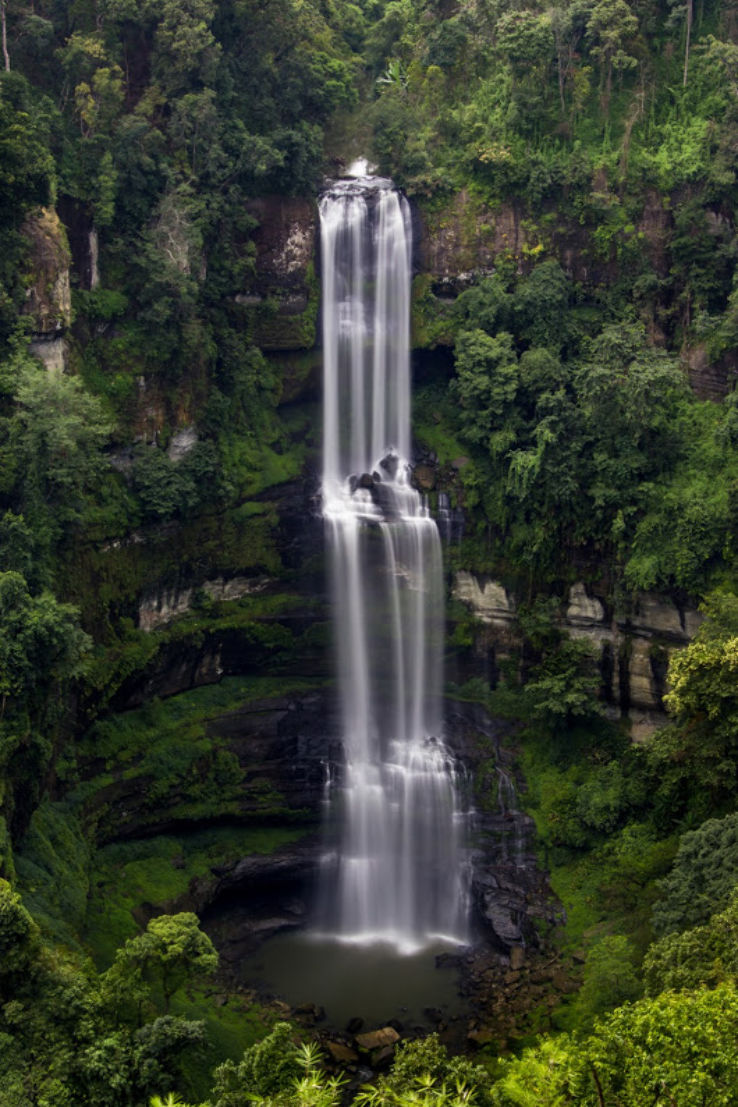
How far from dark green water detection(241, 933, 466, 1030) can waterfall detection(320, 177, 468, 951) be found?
25.3 inches

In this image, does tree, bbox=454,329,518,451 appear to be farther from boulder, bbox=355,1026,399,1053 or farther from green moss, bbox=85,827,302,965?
boulder, bbox=355,1026,399,1053

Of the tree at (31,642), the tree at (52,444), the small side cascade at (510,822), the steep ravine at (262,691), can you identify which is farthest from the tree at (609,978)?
the tree at (52,444)

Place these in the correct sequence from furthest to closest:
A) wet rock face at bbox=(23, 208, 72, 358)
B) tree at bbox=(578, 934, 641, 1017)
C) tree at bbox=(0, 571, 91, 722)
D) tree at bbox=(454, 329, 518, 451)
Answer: tree at bbox=(454, 329, 518, 451), wet rock face at bbox=(23, 208, 72, 358), tree at bbox=(0, 571, 91, 722), tree at bbox=(578, 934, 641, 1017)

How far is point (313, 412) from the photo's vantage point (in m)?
28.8

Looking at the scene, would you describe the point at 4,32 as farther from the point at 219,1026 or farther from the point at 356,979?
the point at 356,979

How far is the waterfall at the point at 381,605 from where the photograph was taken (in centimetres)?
2448

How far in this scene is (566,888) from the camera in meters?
23.1

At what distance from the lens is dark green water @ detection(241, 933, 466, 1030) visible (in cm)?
2061

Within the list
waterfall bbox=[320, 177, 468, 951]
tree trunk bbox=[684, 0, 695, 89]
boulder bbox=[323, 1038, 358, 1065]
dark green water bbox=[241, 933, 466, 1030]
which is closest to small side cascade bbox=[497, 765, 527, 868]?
waterfall bbox=[320, 177, 468, 951]

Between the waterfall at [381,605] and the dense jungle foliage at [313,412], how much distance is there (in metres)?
0.93

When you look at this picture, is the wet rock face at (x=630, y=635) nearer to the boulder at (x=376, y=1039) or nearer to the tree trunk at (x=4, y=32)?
the boulder at (x=376, y=1039)

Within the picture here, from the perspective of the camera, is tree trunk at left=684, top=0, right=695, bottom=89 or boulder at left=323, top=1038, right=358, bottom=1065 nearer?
boulder at left=323, top=1038, right=358, bottom=1065

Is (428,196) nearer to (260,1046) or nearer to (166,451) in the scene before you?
(166,451)

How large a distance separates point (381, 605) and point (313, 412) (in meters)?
6.00
